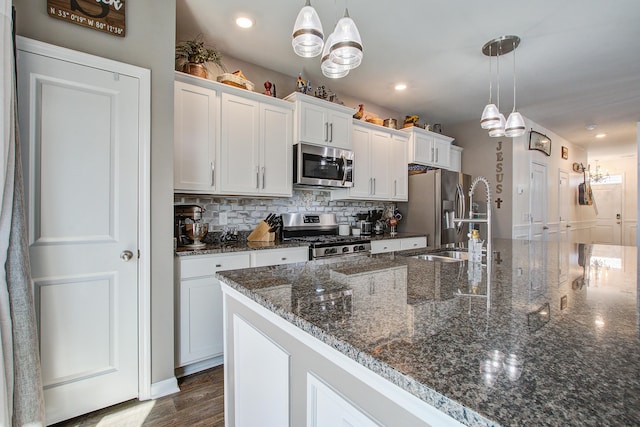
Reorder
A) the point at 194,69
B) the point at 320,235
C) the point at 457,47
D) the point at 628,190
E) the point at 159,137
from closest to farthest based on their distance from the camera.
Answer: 1. the point at 159,137
2. the point at 194,69
3. the point at 457,47
4. the point at 320,235
5. the point at 628,190

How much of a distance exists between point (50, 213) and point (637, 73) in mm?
5205

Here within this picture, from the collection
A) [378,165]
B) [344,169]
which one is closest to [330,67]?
[344,169]

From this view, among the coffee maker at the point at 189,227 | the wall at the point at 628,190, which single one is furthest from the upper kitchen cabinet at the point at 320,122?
the wall at the point at 628,190

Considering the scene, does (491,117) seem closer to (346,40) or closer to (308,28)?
(346,40)

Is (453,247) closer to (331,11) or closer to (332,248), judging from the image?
(332,248)

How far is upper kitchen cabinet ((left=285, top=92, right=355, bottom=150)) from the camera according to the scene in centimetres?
300

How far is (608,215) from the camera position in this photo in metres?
8.12

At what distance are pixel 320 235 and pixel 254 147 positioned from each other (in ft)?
4.18

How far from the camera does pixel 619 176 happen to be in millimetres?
7898

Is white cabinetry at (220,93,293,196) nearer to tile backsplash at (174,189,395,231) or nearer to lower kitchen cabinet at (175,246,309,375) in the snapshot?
tile backsplash at (174,189,395,231)

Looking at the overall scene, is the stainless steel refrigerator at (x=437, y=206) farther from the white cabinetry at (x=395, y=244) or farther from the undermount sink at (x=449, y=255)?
the undermount sink at (x=449, y=255)

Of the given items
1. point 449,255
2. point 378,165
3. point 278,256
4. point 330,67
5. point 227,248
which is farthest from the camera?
point 378,165

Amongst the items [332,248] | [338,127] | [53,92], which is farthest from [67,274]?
[338,127]

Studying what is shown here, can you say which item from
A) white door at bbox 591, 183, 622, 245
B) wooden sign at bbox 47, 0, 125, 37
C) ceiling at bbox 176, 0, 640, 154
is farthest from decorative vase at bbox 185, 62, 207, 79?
white door at bbox 591, 183, 622, 245
